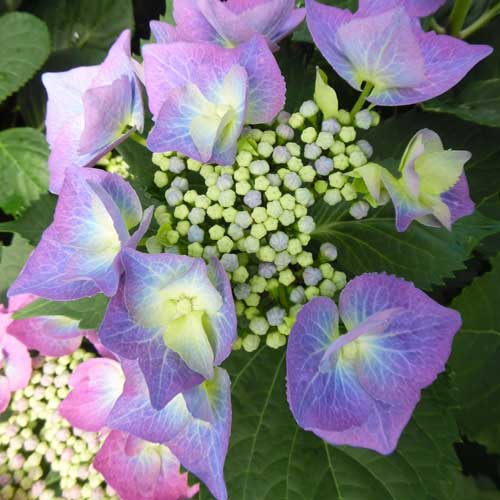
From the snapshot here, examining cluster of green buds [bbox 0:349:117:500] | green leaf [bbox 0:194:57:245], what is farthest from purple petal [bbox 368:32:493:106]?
cluster of green buds [bbox 0:349:117:500]

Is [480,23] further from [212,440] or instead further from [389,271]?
[212,440]

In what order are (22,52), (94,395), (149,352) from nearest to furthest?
(149,352) < (94,395) < (22,52)

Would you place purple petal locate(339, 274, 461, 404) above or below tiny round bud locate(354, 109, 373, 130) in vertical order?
below

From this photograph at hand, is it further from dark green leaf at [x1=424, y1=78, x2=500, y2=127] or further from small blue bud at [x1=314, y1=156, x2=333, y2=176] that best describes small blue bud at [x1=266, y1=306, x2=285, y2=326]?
dark green leaf at [x1=424, y1=78, x2=500, y2=127]

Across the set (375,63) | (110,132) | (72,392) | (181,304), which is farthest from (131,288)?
(72,392)

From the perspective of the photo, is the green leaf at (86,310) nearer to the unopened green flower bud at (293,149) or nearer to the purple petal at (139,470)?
the purple petal at (139,470)

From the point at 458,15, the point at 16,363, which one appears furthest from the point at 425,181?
the point at 16,363
